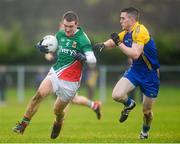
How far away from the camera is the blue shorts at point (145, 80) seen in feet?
46.2

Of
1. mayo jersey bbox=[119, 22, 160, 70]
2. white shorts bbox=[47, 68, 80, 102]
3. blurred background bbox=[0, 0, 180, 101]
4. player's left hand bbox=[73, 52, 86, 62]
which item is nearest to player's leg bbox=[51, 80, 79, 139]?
white shorts bbox=[47, 68, 80, 102]

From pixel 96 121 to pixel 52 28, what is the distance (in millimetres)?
33563

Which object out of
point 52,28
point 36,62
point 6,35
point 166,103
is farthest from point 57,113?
point 52,28

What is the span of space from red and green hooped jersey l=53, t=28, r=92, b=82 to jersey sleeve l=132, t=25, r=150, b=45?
0.87 m

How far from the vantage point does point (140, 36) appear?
45.0ft

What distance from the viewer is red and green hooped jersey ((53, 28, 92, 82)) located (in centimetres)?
1355

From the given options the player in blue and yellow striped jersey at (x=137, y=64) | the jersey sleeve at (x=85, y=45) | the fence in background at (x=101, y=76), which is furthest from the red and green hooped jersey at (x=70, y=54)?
the fence in background at (x=101, y=76)

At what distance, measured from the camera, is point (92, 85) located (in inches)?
1312

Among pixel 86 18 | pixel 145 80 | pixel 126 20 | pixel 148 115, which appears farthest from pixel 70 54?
pixel 86 18

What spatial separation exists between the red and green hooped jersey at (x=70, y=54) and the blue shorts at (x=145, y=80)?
1.01 meters

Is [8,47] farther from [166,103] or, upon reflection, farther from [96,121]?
[96,121]

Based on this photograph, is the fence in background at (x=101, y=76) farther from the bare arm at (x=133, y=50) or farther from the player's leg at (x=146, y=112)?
the bare arm at (x=133, y=50)

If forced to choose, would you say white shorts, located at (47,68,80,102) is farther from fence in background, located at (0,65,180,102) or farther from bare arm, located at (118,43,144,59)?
fence in background, located at (0,65,180,102)

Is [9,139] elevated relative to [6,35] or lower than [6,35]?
elevated
